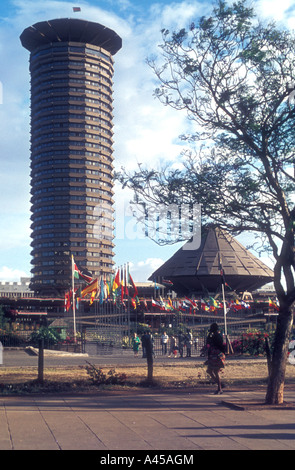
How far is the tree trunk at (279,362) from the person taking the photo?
428 inches

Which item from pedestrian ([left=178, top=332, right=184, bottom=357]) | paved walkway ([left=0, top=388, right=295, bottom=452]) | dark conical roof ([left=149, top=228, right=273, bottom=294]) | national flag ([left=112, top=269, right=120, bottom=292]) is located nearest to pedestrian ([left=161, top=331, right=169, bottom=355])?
pedestrian ([left=178, top=332, right=184, bottom=357])

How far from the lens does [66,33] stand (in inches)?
4168

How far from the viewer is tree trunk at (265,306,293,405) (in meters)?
10.9

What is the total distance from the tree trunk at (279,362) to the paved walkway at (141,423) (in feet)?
1.90

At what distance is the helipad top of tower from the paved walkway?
103833 millimetres

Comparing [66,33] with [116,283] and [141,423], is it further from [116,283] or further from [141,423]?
[141,423]

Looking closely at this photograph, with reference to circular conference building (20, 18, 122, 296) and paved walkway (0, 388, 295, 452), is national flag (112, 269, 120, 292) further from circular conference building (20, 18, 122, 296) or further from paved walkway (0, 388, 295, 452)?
circular conference building (20, 18, 122, 296)

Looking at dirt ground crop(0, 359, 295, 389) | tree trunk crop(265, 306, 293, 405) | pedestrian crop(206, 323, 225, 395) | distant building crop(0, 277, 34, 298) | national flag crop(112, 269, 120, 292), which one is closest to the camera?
tree trunk crop(265, 306, 293, 405)

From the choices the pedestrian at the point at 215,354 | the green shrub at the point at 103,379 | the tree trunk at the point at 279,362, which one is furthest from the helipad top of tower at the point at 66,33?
the tree trunk at the point at 279,362

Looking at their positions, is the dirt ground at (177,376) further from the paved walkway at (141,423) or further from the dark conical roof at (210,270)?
the dark conical roof at (210,270)

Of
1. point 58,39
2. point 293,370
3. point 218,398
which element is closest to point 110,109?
point 58,39

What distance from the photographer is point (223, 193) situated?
12.9 meters

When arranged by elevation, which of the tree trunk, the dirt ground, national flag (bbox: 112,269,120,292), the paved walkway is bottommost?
the dirt ground
